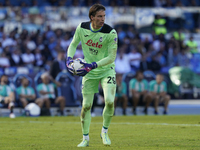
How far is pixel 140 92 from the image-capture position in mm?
18125

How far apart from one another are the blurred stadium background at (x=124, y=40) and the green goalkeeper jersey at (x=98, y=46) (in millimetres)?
9701

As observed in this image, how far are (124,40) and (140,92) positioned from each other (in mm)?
5520

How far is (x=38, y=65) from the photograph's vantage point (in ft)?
66.4

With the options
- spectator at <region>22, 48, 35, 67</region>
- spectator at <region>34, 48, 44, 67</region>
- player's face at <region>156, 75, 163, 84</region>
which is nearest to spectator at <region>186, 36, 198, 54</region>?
player's face at <region>156, 75, 163, 84</region>

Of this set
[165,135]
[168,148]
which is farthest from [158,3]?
[168,148]

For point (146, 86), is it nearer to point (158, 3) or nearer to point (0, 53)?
point (0, 53)

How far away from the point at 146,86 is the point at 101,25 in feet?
37.2

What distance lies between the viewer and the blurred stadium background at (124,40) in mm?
19375

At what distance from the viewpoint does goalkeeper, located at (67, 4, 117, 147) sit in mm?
7367

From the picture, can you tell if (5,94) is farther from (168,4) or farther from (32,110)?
(168,4)

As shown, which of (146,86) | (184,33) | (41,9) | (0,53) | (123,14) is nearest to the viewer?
(146,86)

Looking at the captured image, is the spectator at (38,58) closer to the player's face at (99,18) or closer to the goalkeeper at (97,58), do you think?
the goalkeeper at (97,58)

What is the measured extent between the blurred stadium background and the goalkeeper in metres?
9.65

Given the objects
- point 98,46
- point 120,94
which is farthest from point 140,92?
point 98,46
